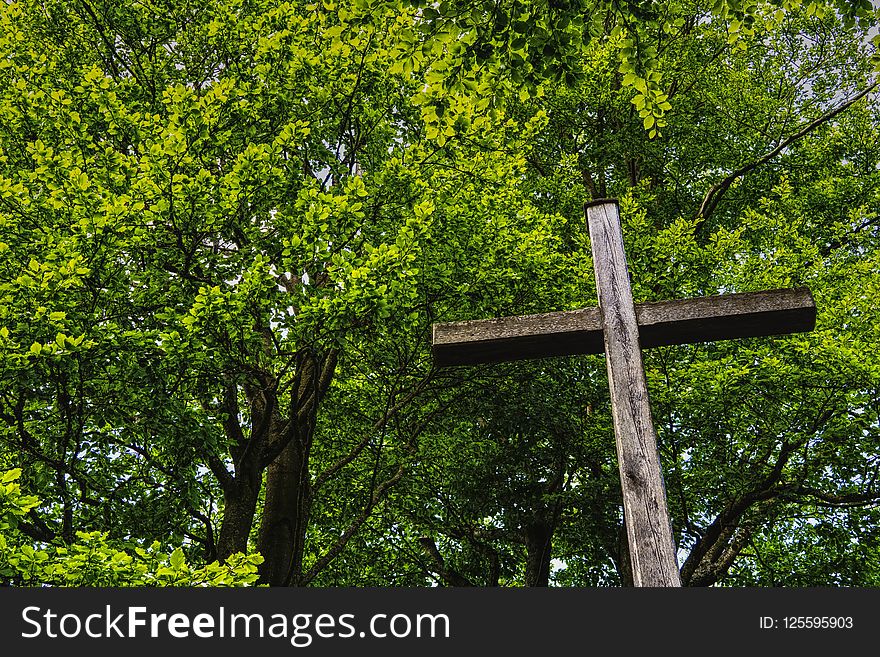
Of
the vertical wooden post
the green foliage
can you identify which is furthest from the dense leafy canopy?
the vertical wooden post

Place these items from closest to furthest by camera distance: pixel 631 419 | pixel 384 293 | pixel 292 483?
pixel 631 419 < pixel 384 293 < pixel 292 483

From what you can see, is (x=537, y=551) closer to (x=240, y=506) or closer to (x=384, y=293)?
(x=240, y=506)

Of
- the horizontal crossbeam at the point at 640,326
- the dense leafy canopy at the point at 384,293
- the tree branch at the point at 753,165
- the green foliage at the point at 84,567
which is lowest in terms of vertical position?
the green foliage at the point at 84,567

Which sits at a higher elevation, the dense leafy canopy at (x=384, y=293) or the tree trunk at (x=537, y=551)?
the dense leafy canopy at (x=384, y=293)

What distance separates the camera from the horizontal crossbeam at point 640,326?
427 centimetres

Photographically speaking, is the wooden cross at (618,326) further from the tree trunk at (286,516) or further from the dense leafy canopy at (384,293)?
the tree trunk at (286,516)

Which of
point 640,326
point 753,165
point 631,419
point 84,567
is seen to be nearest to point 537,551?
point 753,165

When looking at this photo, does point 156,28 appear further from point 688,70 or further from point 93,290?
point 688,70

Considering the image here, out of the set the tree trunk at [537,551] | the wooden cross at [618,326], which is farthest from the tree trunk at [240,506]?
the wooden cross at [618,326]

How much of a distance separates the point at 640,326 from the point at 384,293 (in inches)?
141

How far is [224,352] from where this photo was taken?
7.69m

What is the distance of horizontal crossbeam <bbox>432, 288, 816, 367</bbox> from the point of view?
427 centimetres

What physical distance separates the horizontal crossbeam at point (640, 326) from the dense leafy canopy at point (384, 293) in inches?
70.7

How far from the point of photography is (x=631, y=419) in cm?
389
